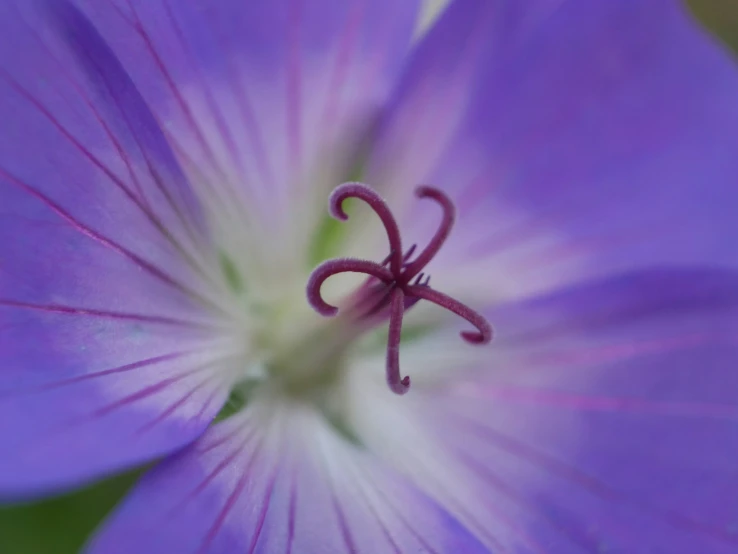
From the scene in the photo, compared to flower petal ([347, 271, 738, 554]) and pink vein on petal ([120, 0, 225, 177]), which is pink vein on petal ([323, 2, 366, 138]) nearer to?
pink vein on petal ([120, 0, 225, 177])

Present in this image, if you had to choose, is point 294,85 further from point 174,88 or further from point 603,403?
point 603,403

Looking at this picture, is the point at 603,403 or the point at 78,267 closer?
the point at 78,267

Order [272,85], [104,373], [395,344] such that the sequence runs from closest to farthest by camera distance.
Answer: [104,373], [395,344], [272,85]

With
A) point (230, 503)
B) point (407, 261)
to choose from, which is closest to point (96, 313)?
point (230, 503)

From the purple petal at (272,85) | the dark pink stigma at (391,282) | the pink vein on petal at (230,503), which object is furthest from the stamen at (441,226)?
the pink vein on petal at (230,503)

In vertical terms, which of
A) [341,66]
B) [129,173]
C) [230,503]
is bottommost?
[230,503]

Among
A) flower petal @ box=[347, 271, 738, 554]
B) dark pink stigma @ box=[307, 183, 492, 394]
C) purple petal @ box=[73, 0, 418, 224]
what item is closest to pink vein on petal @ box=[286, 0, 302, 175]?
purple petal @ box=[73, 0, 418, 224]

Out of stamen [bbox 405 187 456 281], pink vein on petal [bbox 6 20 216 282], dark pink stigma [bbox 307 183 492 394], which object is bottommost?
pink vein on petal [bbox 6 20 216 282]

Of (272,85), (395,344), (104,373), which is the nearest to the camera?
(104,373)

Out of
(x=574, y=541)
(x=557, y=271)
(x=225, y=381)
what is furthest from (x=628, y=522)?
(x=225, y=381)
